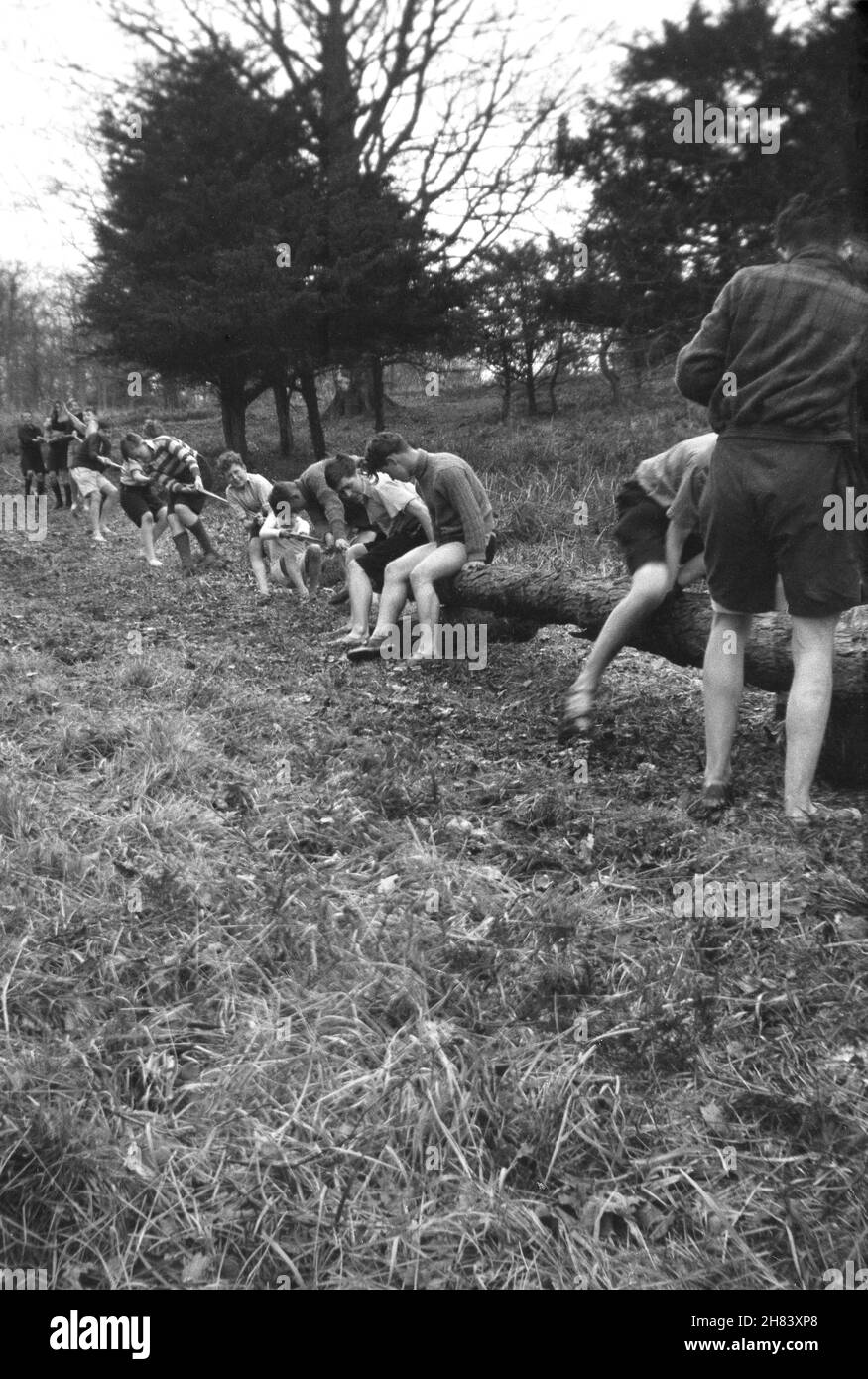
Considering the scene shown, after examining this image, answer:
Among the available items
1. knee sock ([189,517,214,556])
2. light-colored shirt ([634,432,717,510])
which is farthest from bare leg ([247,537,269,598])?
light-colored shirt ([634,432,717,510])

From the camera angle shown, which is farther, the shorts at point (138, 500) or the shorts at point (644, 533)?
the shorts at point (138, 500)

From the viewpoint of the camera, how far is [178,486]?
10234 mm

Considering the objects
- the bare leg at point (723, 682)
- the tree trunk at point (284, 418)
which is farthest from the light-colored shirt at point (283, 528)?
the tree trunk at point (284, 418)

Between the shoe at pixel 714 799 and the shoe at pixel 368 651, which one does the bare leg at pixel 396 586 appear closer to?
the shoe at pixel 368 651

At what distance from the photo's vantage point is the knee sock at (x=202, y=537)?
33.7 ft

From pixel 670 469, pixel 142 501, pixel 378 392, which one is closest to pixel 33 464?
pixel 378 392

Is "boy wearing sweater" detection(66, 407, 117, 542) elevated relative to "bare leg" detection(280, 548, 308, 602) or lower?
elevated

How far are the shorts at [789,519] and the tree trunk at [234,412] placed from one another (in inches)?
609

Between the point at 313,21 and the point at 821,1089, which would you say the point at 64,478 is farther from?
the point at 821,1089

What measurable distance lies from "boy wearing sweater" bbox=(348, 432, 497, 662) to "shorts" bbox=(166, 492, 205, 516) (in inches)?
181

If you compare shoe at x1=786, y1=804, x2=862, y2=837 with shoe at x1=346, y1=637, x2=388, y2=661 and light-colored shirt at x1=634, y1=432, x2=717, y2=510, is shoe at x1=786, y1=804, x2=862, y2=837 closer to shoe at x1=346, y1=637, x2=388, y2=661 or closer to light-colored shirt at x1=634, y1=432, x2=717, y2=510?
light-colored shirt at x1=634, y1=432, x2=717, y2=510

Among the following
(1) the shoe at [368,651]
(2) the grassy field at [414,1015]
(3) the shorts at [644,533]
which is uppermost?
(3) the shorts at [644,533]

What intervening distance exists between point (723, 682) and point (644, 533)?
1.02 m

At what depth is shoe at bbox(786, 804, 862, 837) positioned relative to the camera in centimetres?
318
